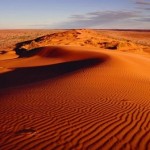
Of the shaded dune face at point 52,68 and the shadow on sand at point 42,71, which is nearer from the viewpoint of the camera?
the shaded dune face at point 52,68

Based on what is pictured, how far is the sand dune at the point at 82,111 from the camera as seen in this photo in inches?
289

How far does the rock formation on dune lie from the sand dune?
51.3ft

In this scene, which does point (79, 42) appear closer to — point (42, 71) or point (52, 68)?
point (52, 68)

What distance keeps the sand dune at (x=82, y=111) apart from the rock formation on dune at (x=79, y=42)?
15.6 metres

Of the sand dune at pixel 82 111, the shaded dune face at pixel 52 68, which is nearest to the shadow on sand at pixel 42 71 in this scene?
the shaded dune face at pixel 52 68

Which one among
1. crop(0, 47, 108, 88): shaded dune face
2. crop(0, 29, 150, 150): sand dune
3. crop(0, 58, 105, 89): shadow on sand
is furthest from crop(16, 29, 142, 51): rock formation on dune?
crop(0, 29, 150, 150): sand dune

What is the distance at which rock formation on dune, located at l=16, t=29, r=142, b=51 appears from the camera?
3375 centimetres

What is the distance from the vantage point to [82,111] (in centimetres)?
968

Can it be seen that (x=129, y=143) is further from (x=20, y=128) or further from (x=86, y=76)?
(x=86, y=76)

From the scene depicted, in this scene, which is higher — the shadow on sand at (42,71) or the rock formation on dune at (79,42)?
the rock formation on dune at (79,42)

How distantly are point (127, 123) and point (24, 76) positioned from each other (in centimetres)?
1129

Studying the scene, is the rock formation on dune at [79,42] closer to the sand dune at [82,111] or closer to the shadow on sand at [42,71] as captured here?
A: the shadow on sand at [42,71]

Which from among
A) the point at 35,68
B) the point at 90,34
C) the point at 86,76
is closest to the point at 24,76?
the point at 35,68

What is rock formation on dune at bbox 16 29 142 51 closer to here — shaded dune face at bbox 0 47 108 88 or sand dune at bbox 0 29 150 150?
shaded dune face at bbox 0 47 108 88
